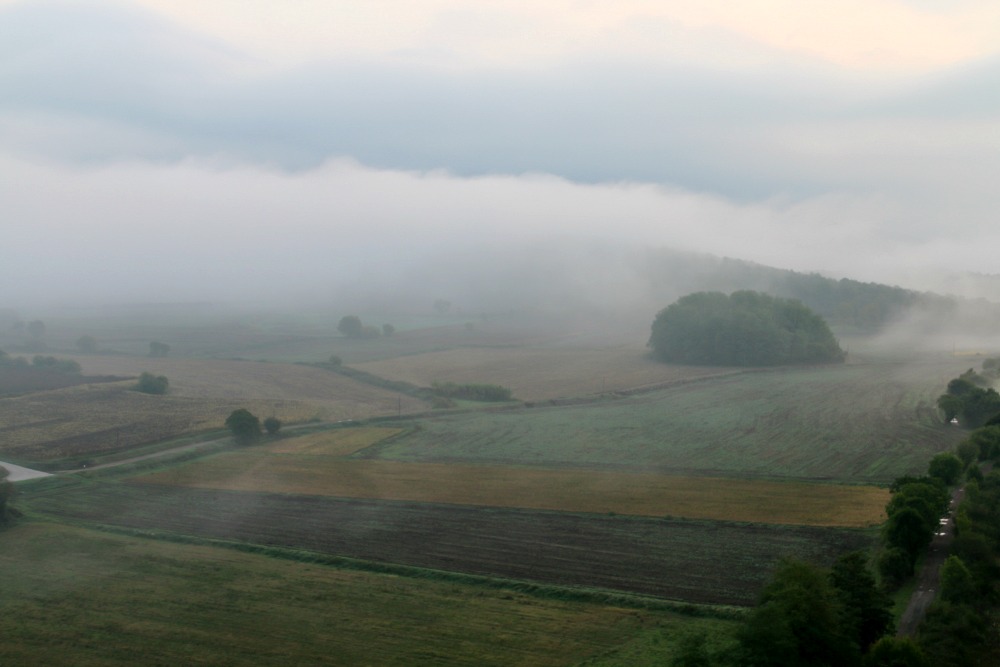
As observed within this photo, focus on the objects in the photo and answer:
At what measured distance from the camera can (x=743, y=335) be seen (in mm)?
81812

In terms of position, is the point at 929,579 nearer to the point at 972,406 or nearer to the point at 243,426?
the point at 972,406

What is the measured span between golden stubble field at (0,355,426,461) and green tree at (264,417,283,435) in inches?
189

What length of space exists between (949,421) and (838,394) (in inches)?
434

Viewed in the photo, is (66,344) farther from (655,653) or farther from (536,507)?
(655,653)

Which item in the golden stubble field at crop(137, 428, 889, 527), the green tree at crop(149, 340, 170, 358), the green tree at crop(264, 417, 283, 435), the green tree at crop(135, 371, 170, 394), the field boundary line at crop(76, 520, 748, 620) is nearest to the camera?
the field boundary line at crop(76, 520, 748, 620)

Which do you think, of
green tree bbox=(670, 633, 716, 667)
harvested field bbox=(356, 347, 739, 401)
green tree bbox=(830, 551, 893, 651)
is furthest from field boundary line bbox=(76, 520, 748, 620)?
harvested field bbox=(356, 347, 739, 401)

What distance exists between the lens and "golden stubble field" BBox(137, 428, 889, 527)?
34281 millimetres

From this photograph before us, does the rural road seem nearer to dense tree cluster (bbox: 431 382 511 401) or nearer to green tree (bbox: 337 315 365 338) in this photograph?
dense tree cluster (bbox: 431 382 511 401)

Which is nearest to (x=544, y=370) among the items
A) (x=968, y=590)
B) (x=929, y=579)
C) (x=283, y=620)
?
(x=929, y=579)

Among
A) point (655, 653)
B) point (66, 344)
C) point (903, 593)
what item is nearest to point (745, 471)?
point (903, 593)

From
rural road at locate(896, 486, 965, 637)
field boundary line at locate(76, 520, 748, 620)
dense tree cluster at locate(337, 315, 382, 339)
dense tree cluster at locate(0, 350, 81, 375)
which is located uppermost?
dense tree cluster at locate(337, 315, 382, 339)

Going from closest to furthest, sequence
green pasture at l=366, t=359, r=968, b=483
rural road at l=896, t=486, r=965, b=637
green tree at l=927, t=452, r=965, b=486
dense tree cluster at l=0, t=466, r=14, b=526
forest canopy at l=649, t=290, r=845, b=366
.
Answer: rural road at l=896, t=486, r=965, b=637 → dense tree cluster at l=0, t=466, r=14, b=526 → green tree at l=927, t=452, r=965, b=486 → green pasture at l=366, t=359, r=968, b=483 → forest canopy at l=649, t=290, r=845, b=366

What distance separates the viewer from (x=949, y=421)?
5181 centimetres

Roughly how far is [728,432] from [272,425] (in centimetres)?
2894
